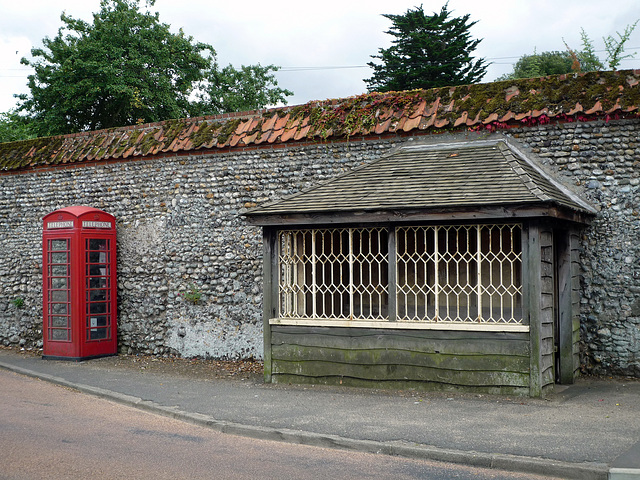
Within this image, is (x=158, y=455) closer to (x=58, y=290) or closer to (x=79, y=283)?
(x=79, y=283)

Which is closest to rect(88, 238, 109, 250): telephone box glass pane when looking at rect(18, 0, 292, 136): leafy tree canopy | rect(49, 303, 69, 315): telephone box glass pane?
rect(49, 303, 69, 315): telephone box glass pane

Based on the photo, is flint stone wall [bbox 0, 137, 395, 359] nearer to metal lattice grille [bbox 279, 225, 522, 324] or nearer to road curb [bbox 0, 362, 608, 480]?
metal lattice grille [bbox 279, 225, 522, 324]

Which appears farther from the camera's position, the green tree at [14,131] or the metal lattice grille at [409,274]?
the green tree at [14,131]

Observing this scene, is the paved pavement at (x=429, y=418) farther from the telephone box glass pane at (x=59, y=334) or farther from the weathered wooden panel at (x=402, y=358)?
the telephone box glass pane at (x=59, y=334)

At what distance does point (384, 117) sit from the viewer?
984cm

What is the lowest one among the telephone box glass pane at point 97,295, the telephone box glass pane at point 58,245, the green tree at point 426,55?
the telephone box glass pane at point 97,295

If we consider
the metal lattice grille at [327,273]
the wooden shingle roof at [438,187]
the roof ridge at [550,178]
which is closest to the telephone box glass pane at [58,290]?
the metal lattice grille at [327,273]

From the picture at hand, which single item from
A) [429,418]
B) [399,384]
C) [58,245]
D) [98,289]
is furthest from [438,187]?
[58,245]

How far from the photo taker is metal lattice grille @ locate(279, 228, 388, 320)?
8.59 meters

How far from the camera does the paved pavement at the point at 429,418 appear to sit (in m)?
5.25

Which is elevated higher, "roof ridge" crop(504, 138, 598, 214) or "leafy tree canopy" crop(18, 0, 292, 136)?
"leafy tree canopy" crop(18, 0, 292, 136)

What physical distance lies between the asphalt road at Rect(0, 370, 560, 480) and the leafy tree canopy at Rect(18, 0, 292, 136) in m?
18.8

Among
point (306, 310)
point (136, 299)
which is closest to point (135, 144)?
point (136, 299)

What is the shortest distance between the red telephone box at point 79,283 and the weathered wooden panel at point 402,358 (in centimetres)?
386
